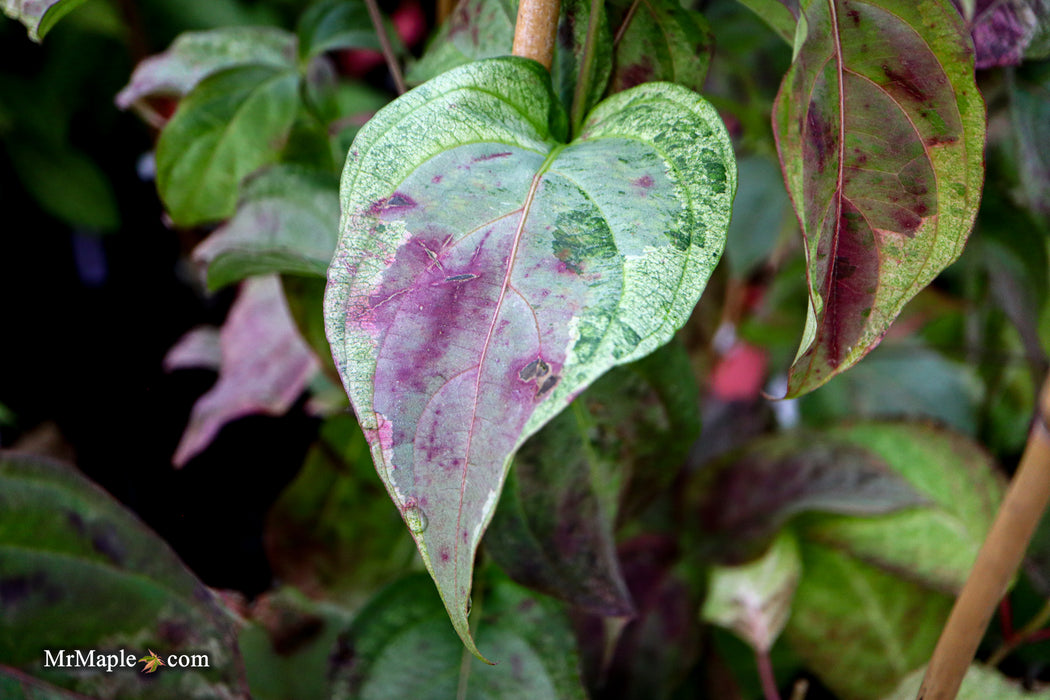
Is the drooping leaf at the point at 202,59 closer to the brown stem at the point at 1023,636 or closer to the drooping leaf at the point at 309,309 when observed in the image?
the drooping leaf at the point at 309,309

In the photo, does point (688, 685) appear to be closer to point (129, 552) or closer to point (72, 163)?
point (129, 552)

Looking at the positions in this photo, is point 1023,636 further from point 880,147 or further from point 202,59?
point 202,59

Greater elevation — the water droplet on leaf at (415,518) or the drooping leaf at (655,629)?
the water droplet on leaf at (415,518)

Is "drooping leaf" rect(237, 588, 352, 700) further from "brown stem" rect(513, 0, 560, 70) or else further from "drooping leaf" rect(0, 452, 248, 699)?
"brown stem" rect(513, 0, 560, 70)

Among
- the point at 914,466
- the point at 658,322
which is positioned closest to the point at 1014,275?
the point at 914,466

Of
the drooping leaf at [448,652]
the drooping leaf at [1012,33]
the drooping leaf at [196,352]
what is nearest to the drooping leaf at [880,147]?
the drooping leaf at [1012,33]

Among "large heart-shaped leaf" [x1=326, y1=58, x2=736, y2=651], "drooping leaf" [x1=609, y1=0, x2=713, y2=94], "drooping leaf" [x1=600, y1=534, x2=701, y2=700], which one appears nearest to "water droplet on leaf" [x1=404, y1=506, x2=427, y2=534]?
"large heart-shaped leaf" [x1=326, y1=58, x2=736, y2=651]
